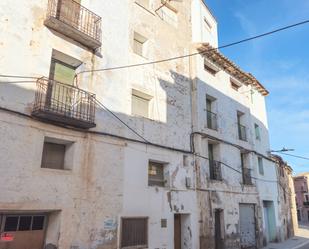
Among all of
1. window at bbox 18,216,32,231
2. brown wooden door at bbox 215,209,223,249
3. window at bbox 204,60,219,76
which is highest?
window at bbox 204,60,219,76

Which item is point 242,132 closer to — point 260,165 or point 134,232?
point 260,165

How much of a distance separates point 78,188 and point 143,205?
Result: 2.56m

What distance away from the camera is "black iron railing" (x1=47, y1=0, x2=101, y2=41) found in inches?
344

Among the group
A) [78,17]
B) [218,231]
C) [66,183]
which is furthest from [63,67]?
[218,231]

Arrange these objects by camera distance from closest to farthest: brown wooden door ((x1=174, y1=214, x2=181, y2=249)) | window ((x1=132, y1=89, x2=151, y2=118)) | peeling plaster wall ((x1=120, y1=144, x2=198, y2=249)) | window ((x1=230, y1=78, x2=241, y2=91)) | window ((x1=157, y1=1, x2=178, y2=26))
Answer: peeling plaster wall ((x1=120, y1=144, x2=198, y2=249))
window ((x1=132, y1=89, x2=151, y2=118))
brown wooden door ((x1=174, y1=214, x2=181, y2=249))
window ((x1=157, y1=1, x2=178, y2=26))
window ((x1=230, y1=78, x2=241, y2=91))

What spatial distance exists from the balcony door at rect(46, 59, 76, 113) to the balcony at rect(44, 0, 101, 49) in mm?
972

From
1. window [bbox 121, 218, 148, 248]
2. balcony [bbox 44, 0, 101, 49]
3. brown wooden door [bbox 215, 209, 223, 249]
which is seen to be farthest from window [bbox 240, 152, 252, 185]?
balcony [bbox 44, 0, 101, 49]

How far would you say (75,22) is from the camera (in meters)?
9.05

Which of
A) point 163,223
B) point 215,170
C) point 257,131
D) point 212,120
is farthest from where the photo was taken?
point 257,131

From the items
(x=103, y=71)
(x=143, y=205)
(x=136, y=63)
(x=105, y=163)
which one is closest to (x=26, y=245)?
(x=105, y=163)

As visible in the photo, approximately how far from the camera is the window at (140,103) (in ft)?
34.5

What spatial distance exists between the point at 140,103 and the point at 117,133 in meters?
2.02

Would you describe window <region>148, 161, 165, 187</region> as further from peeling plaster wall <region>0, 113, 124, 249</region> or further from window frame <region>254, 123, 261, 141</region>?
window frame <region>254, 123, 261, 141</region>

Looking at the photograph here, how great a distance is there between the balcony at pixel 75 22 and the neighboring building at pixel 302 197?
51.9 m
